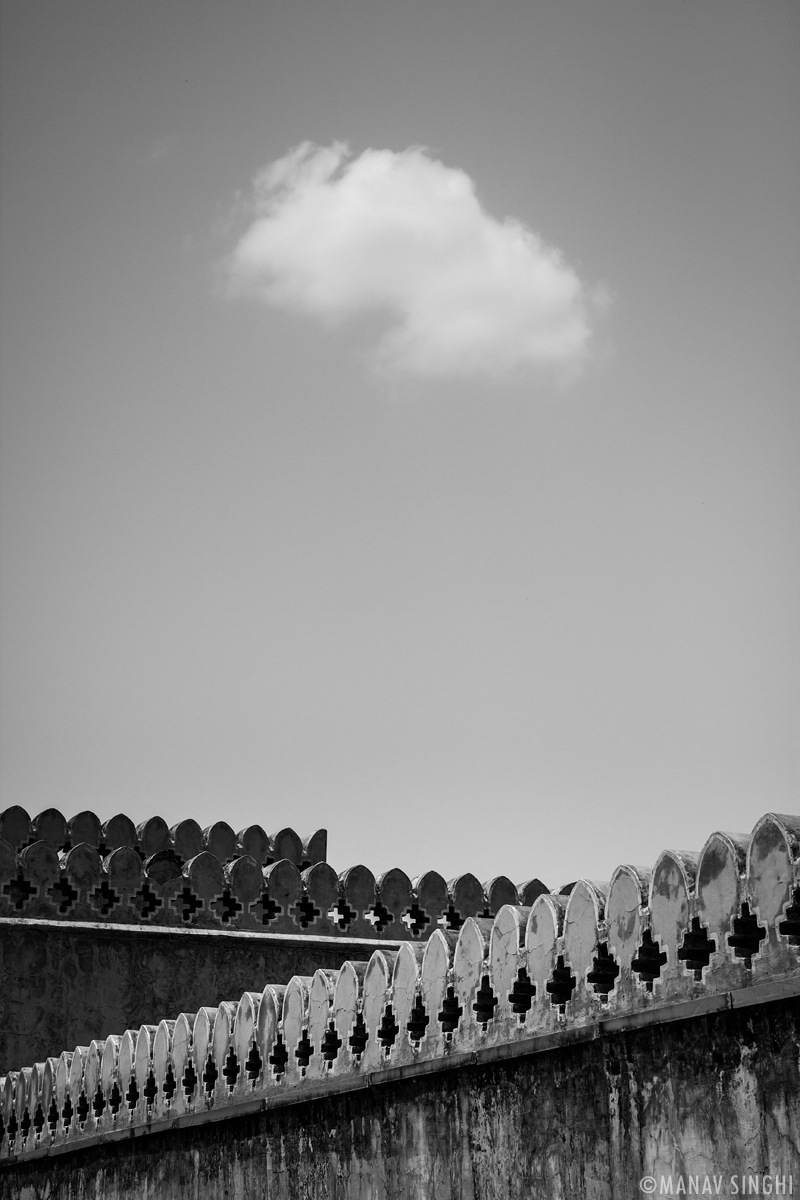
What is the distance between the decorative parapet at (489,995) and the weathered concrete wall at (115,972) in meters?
1.85

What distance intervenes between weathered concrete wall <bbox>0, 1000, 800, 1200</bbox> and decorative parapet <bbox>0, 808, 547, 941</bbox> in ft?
14.0

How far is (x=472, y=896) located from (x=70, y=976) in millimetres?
4191

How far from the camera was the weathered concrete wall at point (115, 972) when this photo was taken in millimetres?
13836

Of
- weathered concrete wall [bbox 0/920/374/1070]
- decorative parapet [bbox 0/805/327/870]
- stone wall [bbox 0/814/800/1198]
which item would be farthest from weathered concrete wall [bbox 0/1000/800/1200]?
decorative parapet [bbox 0/805/327/870]

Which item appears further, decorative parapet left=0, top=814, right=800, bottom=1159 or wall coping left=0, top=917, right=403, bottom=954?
wall coping left=0, top=917, right=403, bottom=954

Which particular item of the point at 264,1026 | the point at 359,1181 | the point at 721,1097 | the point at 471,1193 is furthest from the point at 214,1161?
the point at 721,1097

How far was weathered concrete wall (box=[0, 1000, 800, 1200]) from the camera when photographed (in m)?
5.93

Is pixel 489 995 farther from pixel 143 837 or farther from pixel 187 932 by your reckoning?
pixel 143 837

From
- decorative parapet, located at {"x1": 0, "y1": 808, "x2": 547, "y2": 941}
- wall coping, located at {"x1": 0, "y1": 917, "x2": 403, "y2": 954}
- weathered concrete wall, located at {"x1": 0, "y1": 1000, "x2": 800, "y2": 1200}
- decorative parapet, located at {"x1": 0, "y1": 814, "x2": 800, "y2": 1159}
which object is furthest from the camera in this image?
decorative parapet, located at {"x1": 0, "y1": 808, "x2": 547, "y2": 941}

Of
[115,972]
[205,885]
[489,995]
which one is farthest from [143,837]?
[489,995]

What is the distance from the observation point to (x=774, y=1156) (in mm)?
5770

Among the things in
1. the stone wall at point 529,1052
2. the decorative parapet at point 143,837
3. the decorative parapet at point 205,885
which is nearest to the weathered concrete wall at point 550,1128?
the stone wall at point 529,1052

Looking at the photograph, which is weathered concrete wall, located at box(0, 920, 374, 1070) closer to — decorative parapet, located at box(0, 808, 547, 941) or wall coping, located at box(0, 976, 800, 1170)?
decorative parapet, located at box(0, 808, 547, 941)

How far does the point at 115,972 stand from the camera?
14.3 m
